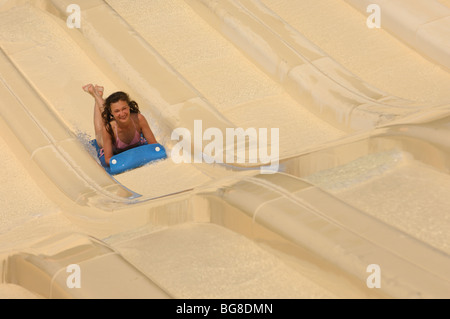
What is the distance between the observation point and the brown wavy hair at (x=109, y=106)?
15.9 ft

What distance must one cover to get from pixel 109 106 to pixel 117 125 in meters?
0.16

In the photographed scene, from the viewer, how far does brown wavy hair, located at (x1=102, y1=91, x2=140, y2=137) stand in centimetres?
486

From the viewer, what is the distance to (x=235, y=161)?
4781 millimetres

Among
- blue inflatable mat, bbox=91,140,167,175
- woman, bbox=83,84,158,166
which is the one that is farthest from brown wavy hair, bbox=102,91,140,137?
blue inflatable mat, bbox=91,140,167,175

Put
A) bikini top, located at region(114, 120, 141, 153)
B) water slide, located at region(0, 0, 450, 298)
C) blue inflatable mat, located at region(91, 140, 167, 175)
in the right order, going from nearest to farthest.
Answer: water slide, located at region(0, 0, 450, 298), blue inflatable mat, located at region(91, 140, 167, 175), bikini top, located at region(114, 120, 141, 153)

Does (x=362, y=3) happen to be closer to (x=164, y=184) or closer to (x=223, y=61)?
(x=223, y=61)

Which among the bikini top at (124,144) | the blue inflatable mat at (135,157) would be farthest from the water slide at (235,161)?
the bikini top at (124,144)

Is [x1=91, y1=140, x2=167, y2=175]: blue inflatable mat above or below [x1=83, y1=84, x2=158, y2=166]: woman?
below

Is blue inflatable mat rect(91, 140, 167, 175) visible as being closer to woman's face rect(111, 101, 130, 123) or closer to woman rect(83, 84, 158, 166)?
woman rect(83, 84, 158, 166)

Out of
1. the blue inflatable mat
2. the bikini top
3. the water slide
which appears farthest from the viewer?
the bikini top

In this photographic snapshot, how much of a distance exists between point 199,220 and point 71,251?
0.74m

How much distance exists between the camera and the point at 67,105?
543cm

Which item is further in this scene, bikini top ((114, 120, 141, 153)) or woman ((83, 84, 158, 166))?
bikini top ((114, 120, 141, 153))

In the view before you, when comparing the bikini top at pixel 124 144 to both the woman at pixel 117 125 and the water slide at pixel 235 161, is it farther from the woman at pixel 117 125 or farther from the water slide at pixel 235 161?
the water slide at pixel 235 161
